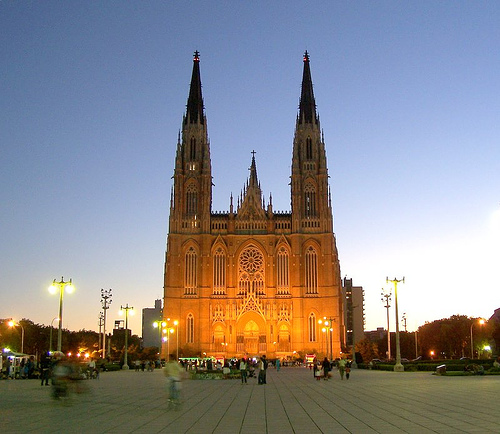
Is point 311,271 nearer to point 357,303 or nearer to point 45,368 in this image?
point 45,368

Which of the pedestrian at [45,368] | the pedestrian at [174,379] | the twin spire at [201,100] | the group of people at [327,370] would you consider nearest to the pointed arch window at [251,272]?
the twin spire at [201,100]

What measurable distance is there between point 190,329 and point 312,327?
1776 cm

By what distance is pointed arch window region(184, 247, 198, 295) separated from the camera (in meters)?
101

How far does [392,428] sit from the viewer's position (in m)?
15.7

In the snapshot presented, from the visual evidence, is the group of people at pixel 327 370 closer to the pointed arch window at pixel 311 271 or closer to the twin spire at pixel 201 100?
the pointed arch window at pixel 311 271

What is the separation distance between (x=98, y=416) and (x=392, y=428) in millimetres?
7979

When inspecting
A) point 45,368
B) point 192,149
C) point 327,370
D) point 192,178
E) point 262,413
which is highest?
point 192,149

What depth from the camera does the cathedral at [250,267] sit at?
9900cm

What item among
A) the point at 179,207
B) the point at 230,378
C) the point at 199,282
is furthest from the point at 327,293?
the point at 230,378

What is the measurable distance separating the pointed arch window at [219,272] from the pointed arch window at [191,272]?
9.37 ft

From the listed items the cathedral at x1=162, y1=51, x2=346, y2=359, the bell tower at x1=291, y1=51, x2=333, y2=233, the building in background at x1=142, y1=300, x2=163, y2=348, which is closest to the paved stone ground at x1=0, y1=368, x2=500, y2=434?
the cathedral at x1=162, y1=51, x2=346, y2=359

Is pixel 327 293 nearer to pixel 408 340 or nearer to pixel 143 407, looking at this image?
pixel 408 340

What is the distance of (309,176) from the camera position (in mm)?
105312

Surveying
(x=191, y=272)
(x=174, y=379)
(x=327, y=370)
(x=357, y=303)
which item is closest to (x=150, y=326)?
(x=357, y=303)
